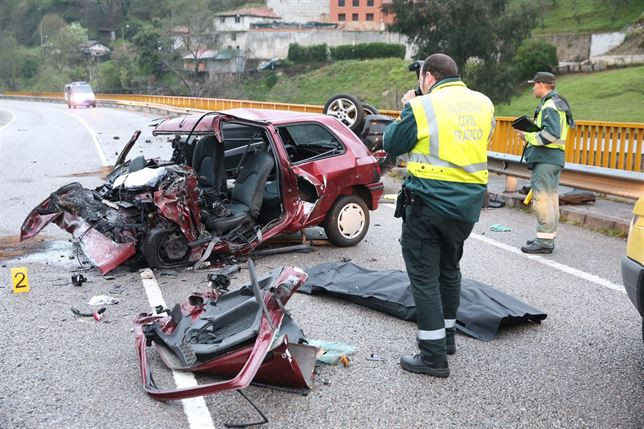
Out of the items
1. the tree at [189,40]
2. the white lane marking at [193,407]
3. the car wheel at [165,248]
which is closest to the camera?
the white lane marking at [193,407]

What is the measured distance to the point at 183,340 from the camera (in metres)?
4.39

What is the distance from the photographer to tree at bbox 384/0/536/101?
34.0 metres

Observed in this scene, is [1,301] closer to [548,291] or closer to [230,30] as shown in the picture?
[548,291]

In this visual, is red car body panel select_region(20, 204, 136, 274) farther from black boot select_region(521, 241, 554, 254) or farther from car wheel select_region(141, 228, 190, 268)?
black boot select_region(521, 241, 554, 254)

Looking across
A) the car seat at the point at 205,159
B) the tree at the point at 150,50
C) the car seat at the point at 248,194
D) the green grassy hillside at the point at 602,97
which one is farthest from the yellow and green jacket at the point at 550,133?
the tree at the point at 150,50

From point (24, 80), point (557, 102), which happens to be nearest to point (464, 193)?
point (557, 102)

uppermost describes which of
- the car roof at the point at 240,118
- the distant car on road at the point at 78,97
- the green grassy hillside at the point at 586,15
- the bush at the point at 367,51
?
the green grassy hillside at the point at 586,15

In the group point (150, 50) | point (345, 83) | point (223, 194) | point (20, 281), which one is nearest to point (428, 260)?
point (223, 194)

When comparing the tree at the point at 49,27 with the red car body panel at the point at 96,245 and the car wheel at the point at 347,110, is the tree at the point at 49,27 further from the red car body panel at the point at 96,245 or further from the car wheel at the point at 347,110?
the red car body panel at the point at 96,245

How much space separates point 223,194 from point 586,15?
57.6 meters

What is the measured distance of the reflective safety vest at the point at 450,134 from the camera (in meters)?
4.13

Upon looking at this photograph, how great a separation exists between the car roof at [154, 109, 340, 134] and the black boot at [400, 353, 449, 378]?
11.7ft

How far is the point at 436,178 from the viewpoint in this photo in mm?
4191

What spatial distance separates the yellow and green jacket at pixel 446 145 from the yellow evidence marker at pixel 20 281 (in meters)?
3.76
